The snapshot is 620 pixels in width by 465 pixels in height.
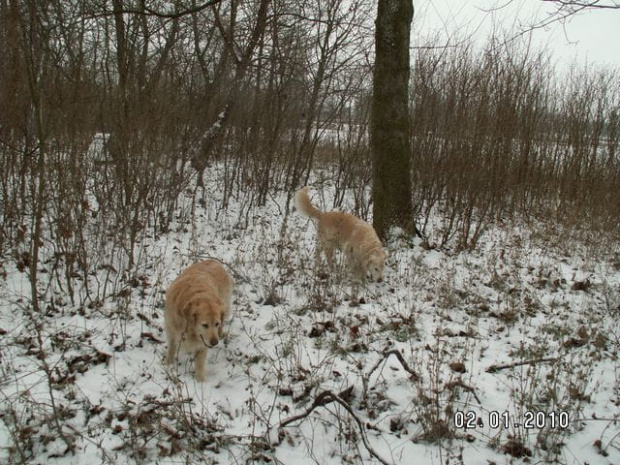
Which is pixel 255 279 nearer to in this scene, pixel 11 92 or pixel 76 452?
pixel 76 452

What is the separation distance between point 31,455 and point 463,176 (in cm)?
735

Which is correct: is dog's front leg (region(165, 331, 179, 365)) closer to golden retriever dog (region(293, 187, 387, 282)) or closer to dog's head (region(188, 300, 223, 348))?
dog's head (region(188, 300, 223, 348))

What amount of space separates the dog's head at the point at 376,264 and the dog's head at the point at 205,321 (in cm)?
270

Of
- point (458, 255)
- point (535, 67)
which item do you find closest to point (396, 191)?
point (458, 255)

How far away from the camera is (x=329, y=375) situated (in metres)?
3.49

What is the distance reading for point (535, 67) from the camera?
8.77m

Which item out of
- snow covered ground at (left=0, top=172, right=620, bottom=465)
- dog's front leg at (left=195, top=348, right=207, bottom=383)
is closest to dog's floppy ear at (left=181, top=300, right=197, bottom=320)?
dog's front leg at (left=195, top=348, right=207, bottom=383)

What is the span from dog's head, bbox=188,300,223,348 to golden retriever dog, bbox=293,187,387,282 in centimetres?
268

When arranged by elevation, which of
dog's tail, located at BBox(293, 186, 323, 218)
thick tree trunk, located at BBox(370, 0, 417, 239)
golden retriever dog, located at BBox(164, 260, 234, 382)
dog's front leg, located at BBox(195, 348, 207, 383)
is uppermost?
thick tree trunk, located at BBox(370, 0, 417, 239)

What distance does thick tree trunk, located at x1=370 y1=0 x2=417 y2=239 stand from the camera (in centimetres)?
656

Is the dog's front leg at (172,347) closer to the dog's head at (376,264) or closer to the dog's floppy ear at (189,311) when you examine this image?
the dog's floppy ear at (189,311)

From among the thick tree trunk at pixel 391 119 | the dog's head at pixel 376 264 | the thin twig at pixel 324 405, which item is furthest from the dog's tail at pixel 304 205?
the thin twig at pixel 324 405

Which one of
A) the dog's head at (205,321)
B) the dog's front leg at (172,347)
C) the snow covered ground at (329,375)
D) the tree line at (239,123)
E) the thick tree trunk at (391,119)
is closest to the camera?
the snow covered ground at (329,375)

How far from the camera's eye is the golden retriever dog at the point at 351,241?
577 centimetres
